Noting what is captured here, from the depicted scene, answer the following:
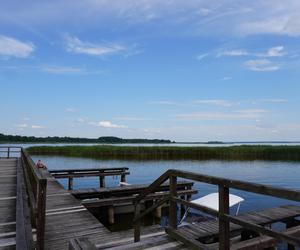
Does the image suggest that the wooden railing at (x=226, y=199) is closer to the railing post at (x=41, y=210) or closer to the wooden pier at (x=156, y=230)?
the wooden pier at (x=156, y=230)

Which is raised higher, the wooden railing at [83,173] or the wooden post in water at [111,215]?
the wooden railing at [83,173]

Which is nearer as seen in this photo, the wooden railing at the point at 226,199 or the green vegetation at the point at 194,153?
the wooden railing at the point at 226,199

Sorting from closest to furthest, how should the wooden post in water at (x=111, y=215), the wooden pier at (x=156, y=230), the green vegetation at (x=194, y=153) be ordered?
the wooden pier at (x=156, y=230) < the wooden post in water at (x=111, y=215) < the green vegetation at (x=194, y=153)

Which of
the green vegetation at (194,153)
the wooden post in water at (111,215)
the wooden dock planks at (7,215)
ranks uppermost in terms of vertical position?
the green vegetation at (194,153)

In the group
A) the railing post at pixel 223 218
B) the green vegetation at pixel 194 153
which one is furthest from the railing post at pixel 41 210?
the green vegetation at pixel 194 153

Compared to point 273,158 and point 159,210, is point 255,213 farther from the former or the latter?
point 273,158

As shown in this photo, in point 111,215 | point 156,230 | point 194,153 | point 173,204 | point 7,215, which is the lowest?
point 111,215

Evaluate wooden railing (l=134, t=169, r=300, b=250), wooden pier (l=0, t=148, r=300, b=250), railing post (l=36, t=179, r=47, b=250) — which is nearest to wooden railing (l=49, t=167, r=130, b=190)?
wooden pier (l=0, t=148, r=300, b=250)

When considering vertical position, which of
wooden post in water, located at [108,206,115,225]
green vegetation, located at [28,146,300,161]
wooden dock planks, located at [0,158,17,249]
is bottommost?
wooden post in water, located at [108,206,115,225]

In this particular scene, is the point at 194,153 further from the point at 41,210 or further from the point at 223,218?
the point at 223,218

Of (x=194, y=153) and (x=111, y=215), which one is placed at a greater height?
(x=194, y=153)

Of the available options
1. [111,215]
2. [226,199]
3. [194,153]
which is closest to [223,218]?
[226,199]

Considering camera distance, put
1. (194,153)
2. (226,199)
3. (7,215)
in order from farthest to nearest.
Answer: (194,153) < (7,215) < (226,199)

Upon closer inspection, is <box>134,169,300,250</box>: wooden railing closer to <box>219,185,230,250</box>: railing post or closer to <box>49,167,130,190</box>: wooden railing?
<box>219,185,230,250</box>: railing post
